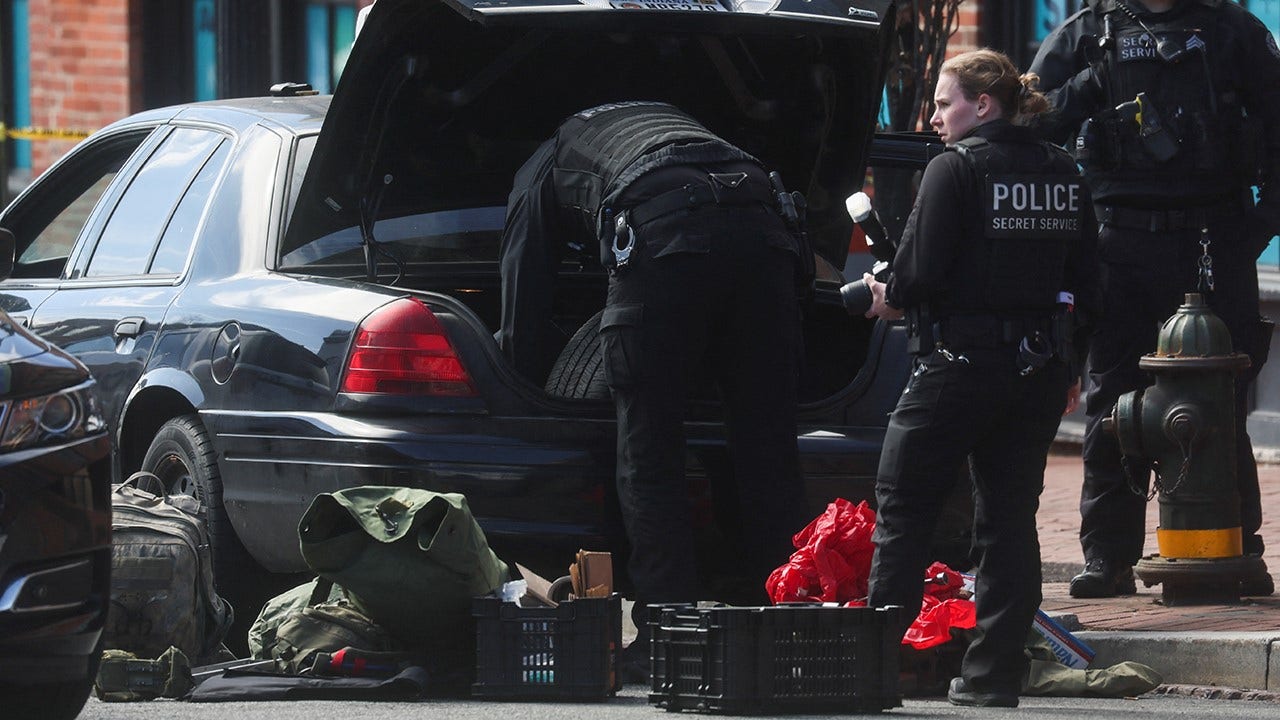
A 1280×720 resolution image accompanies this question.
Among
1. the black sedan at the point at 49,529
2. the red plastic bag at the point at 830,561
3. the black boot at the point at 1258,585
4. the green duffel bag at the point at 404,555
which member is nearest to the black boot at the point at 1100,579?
the black boot at the point at 1258,585

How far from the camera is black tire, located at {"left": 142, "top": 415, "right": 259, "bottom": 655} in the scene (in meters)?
6.73

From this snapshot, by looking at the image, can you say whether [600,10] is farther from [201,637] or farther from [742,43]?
[201,637]

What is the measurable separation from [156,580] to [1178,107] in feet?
11.3

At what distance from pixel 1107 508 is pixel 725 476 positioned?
5.52 ft

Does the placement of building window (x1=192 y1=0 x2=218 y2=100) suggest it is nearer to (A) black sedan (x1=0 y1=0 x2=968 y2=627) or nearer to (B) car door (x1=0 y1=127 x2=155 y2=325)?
(B) car door (x1=0 y1=127 x2=155 y2=325)

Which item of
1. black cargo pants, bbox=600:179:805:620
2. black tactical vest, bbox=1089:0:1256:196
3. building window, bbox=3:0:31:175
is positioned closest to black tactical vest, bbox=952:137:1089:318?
black cargo pants, bbox=600:179:805:620

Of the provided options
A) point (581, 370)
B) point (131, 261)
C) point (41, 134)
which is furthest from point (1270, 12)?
point (41, 134)

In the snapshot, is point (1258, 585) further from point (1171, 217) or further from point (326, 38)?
point (326, 38)

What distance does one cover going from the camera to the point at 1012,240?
5863 millimetres

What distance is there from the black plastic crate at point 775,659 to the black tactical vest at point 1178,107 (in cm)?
232

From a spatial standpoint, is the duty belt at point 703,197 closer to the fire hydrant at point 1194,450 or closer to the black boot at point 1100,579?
the fire hydrant at point 1194,450

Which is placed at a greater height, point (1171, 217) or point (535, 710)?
point (1171, 217)

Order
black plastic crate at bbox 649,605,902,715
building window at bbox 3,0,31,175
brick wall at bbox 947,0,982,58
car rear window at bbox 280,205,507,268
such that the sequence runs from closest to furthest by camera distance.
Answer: black plastic crate at bbox 649,605,902,715
car rear window at bbox 280,205,507,268
brick wall at bbox 947,0,982,58
building window at bbox 3,0,31,175

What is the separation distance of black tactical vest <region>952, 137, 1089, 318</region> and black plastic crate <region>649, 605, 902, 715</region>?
0.80m
